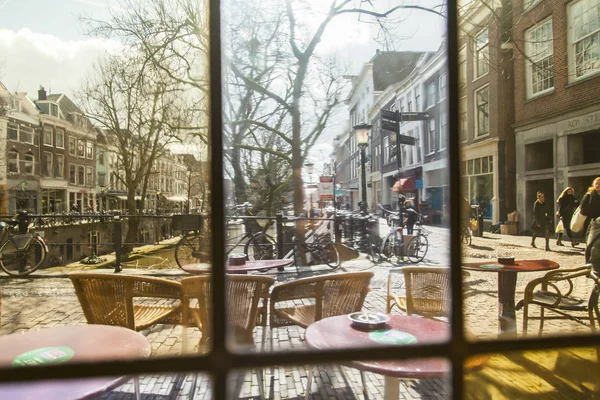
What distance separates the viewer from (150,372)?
0.41 m

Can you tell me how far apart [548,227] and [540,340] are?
210 centimetres

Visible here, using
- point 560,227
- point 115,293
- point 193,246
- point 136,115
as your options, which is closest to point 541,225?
point 560,227

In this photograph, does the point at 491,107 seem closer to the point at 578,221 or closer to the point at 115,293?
the point at 578,221

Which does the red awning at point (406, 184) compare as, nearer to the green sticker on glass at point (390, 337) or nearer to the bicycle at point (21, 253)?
the green sticker on glass at point (390, 337)

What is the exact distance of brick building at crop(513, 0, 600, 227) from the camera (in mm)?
1479

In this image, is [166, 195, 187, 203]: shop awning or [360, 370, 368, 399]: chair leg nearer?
[166, 195, 187, 203]: shop awning

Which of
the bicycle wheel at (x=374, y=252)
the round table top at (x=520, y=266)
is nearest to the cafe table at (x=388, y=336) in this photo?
the round table top at (x=520, y=266)

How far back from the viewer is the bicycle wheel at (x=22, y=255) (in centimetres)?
366

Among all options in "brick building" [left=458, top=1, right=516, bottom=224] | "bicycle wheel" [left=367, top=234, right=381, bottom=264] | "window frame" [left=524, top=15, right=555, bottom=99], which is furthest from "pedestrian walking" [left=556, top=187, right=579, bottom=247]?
"bicycle wheel" [left=367, top=234, right=381, bottom=264]

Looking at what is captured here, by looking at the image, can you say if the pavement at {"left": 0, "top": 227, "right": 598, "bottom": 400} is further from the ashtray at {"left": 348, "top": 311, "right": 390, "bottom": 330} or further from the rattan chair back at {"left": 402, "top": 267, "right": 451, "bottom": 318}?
the ashtray at {"left": 348, "top": 311, "right": 390, "bottom": 330}

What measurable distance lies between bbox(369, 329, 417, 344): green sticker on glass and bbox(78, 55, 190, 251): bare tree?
85 cm

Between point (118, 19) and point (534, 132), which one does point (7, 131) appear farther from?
point (534, 132)

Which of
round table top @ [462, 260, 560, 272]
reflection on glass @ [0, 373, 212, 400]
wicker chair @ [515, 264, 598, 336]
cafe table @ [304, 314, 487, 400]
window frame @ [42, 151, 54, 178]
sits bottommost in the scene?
wicker chair @ [515, 264, 598, 336]

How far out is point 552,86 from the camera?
5.60ft
